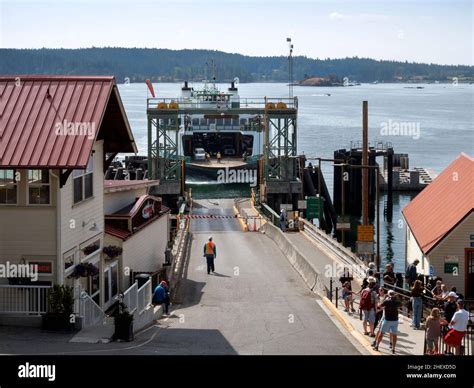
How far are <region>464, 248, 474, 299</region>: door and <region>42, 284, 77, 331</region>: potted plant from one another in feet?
39.2

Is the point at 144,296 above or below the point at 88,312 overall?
below

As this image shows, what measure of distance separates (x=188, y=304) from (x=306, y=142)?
109 m

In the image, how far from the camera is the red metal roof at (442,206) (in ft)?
78.1

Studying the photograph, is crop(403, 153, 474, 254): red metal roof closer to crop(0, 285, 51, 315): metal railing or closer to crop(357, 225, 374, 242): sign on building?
crop(357, 225, 374, 242): sign on building

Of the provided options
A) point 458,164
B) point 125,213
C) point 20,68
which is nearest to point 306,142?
point 20,68

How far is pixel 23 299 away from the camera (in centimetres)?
1575

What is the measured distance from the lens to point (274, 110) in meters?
55.2

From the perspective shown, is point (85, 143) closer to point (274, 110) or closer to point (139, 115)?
point (274, 110)

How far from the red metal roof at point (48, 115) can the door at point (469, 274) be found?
1086 centimetres

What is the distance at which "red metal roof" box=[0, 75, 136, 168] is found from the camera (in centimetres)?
1514

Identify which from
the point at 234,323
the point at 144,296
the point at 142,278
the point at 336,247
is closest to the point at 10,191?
the point at 144,296

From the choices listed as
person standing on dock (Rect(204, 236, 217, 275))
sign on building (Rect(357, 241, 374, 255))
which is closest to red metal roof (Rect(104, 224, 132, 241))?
person standing on dock (Rect(204, 236, 217, 275))

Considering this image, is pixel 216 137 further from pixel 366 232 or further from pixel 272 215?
pixel 366 232

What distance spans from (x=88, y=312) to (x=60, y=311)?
0.90 m
